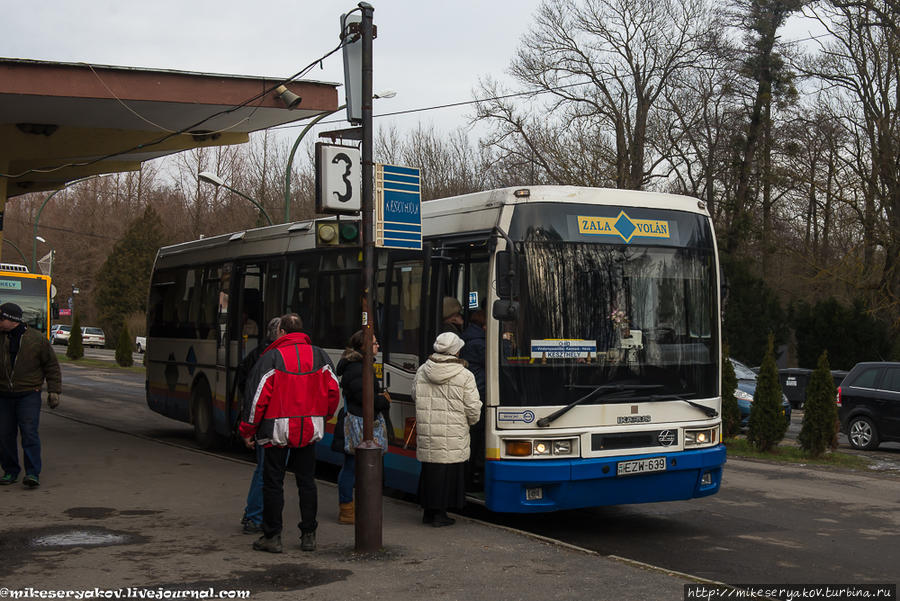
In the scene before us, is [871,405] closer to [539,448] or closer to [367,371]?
[539,448]

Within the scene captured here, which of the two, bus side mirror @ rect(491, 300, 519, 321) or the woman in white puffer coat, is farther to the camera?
the woman in white puffer coat

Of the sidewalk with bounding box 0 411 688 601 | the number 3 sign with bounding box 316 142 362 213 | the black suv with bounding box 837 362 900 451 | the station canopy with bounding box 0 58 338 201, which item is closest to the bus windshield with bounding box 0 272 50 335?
the station canopy with bounding box 0 58 338 201

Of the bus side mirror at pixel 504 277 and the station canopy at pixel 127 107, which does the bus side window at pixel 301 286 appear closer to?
the bus side mirror at pixel 504 277

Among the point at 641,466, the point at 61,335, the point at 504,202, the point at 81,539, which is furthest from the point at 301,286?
the point at 61,335

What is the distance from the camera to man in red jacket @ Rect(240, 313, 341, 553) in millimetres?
7176

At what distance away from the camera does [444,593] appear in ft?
20.7

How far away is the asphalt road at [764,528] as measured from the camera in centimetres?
758

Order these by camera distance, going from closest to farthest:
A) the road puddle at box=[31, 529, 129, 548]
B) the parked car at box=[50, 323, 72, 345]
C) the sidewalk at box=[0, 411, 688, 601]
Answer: the sidewalk at box=[0, 411, 688, 601] < the road puddle at box=[31, 529, 129, 548] < the parked car at box=[50, 323, 72, 345]

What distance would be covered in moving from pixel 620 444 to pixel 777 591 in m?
2.04

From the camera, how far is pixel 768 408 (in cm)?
1531

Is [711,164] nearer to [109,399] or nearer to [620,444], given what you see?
[109,399]

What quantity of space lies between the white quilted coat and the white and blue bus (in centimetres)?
19

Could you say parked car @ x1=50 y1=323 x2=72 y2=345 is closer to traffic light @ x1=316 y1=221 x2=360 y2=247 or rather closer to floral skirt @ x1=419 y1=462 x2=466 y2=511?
floral skirt @ x1=419 y1=462 x2=466 y2=511

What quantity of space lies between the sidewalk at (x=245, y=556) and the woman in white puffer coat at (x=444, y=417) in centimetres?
38
